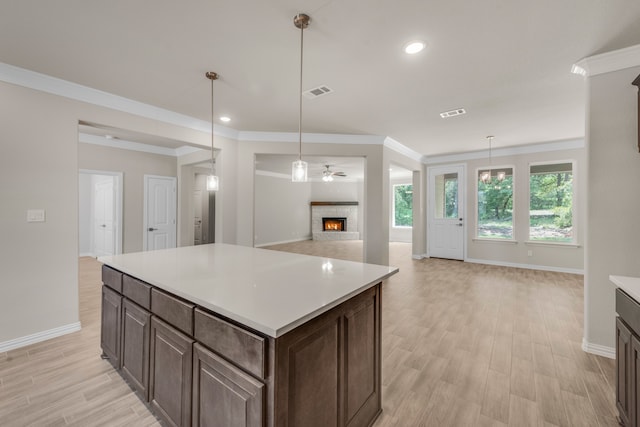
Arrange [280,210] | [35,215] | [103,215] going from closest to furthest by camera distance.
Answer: [35,215]
[103,215]
[280,210]

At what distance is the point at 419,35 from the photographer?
6.68 ft

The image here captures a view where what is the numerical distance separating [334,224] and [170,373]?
951cm

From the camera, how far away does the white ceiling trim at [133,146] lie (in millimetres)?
5003

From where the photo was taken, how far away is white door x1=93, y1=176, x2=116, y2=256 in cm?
605

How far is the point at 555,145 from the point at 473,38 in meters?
4.89

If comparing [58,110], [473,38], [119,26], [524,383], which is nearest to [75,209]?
[58,110]

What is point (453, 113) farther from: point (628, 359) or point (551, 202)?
point (551, 202)

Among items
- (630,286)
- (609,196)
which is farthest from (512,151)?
(630,286)

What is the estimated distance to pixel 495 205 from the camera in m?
6.12

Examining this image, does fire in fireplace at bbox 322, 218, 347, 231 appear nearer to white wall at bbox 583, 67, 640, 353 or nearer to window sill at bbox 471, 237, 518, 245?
window sill at bbox 471, 237, 518, 245

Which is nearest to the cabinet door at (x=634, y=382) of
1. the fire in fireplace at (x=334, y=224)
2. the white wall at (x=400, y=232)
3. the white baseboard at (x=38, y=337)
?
the white baseboard at (x=38, y=337)

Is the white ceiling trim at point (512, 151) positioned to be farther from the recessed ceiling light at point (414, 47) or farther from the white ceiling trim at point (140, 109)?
the recessed ceiling light at point (414, 47)

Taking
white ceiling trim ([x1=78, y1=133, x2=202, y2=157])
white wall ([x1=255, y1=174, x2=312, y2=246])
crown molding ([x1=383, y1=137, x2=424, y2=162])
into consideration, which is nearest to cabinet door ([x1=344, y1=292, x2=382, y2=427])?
crown molding ([x1=383, y1=137, x2=424, y2=162])

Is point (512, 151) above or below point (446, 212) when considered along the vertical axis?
above
